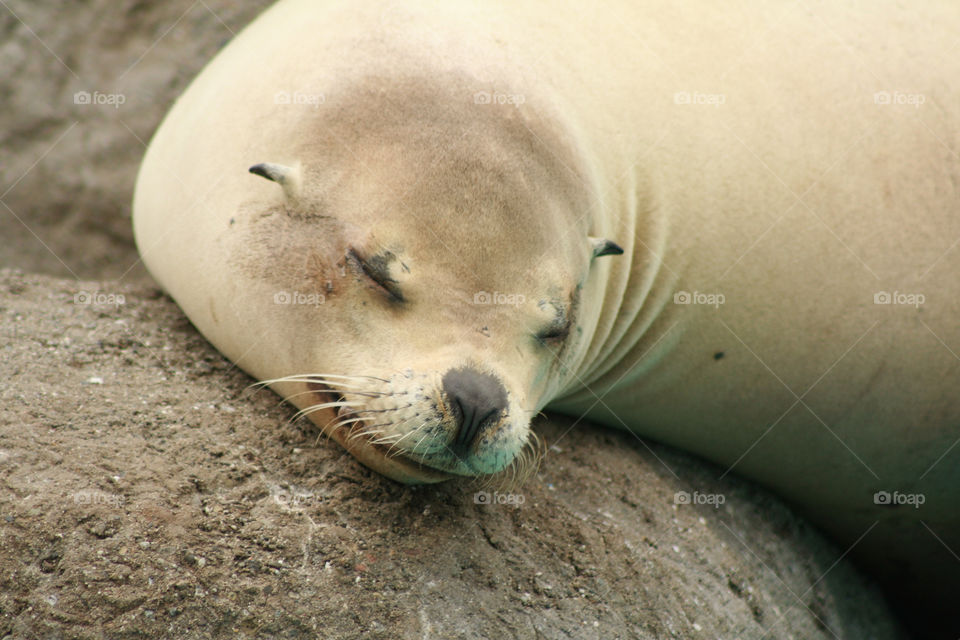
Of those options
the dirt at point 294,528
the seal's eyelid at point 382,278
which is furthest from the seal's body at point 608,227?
the dirt at point 294,528

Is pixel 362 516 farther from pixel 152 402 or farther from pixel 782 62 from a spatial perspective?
→ pixel 782 62

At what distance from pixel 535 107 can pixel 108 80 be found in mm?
3788

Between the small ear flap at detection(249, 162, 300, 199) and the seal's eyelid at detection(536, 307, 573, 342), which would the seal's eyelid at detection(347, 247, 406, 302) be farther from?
the seal's eyelid at detection(536, 307, 573, 342)

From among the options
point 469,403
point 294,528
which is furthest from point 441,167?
point 294,528

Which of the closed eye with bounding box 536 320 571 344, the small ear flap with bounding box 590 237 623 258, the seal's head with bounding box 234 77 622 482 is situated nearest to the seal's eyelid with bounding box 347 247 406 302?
the seal's head with bounding box 234 77 622 482

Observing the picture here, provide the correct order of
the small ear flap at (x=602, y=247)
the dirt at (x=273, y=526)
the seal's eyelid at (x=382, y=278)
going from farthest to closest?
1. the small ear flap at (x=602, y=247)
2. the seal's eyelid at (x=382, y=278)
3. the dirt at (x=273, y=526)

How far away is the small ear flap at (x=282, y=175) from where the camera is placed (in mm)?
3084

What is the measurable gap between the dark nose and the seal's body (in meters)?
0.06

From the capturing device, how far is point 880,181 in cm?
394

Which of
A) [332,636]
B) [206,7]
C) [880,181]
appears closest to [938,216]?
[880,181]

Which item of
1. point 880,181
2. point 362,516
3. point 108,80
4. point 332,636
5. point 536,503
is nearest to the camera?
point 332,636

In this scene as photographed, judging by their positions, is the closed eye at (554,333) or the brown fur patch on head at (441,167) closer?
the brown fur patch on head at (441,167)

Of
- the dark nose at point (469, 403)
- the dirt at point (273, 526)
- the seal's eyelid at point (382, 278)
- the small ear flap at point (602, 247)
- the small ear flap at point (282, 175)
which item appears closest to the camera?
the dirt at point (273, 526)

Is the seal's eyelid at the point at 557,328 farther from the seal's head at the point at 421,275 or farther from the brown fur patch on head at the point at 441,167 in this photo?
the brown fur patch on head at the point at 441,167
